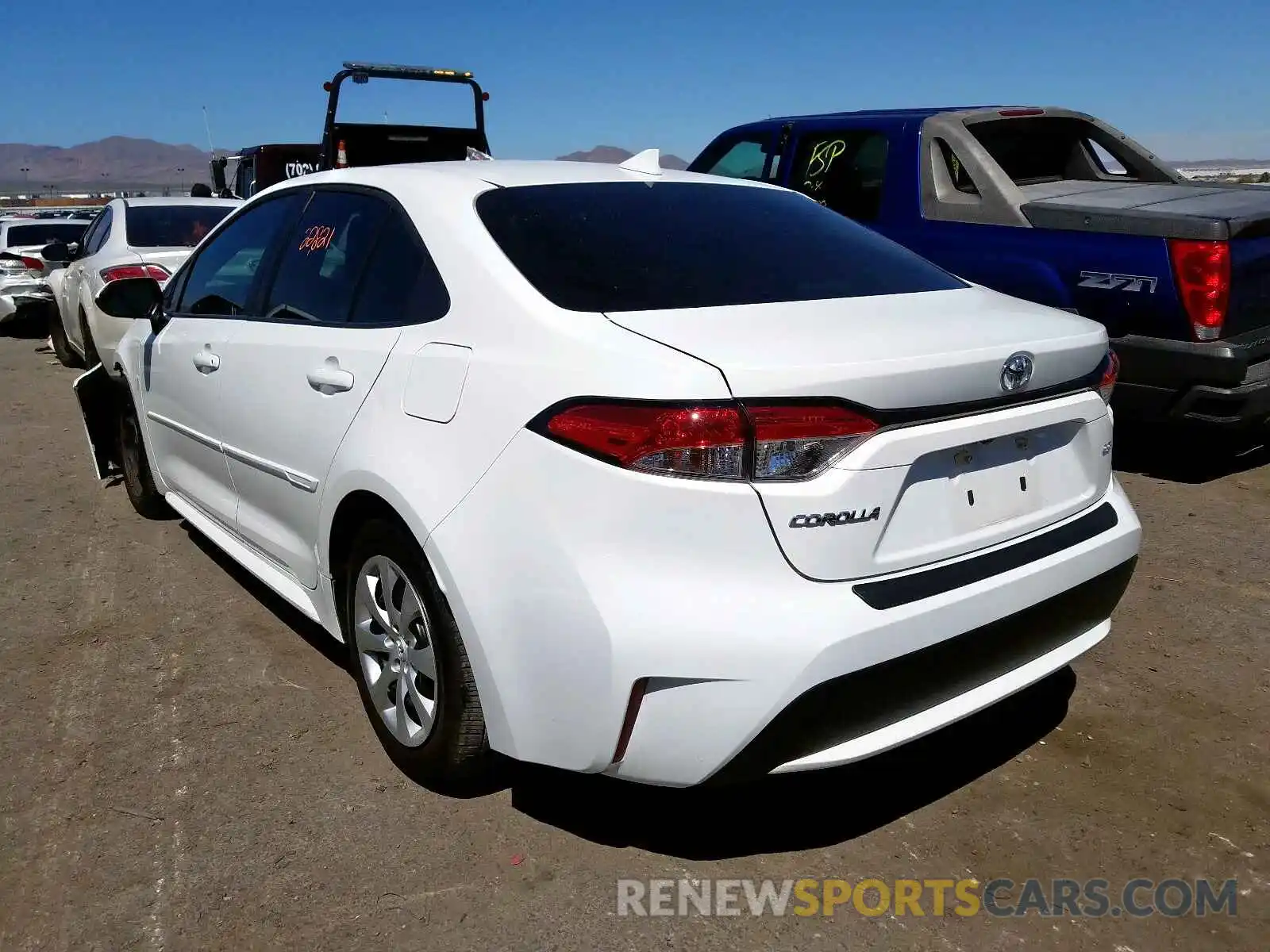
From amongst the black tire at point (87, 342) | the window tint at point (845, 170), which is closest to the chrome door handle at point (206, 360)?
the window tint at point (845, 170)

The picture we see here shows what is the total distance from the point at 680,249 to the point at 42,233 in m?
14.4

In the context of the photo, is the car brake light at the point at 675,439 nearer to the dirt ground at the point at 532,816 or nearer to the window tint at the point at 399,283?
the window tint at the point at 399,283

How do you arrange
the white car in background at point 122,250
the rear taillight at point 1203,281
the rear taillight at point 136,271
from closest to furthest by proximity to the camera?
the rear taillight at point 1203,281, the rear taillight at point 136,271, the white car in background at point 122,250

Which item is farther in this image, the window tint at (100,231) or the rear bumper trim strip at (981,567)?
the window tint at (100,231)

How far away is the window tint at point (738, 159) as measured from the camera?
6.96 meters

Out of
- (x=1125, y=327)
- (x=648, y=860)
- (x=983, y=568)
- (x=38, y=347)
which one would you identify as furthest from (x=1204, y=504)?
(x=38, y=347)

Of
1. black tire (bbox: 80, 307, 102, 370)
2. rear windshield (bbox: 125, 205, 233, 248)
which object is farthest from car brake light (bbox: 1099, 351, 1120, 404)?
black tire (bbox: 80, 307, 102, 370)

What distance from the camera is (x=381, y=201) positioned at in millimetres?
2994

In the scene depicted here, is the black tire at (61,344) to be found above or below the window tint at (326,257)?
below

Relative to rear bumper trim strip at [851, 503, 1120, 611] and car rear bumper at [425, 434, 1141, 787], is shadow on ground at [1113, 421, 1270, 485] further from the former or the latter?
car rear bumper at [425, 434, 1141, 787]

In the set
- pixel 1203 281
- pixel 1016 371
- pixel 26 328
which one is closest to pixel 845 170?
pixel 1203 281

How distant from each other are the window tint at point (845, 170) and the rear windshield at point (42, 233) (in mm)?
11270

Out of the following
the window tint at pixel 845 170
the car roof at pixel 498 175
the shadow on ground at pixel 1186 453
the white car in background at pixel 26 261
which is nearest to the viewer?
the car roof at pixel 498 175

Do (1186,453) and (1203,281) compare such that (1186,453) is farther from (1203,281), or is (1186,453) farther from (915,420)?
(915,420)
